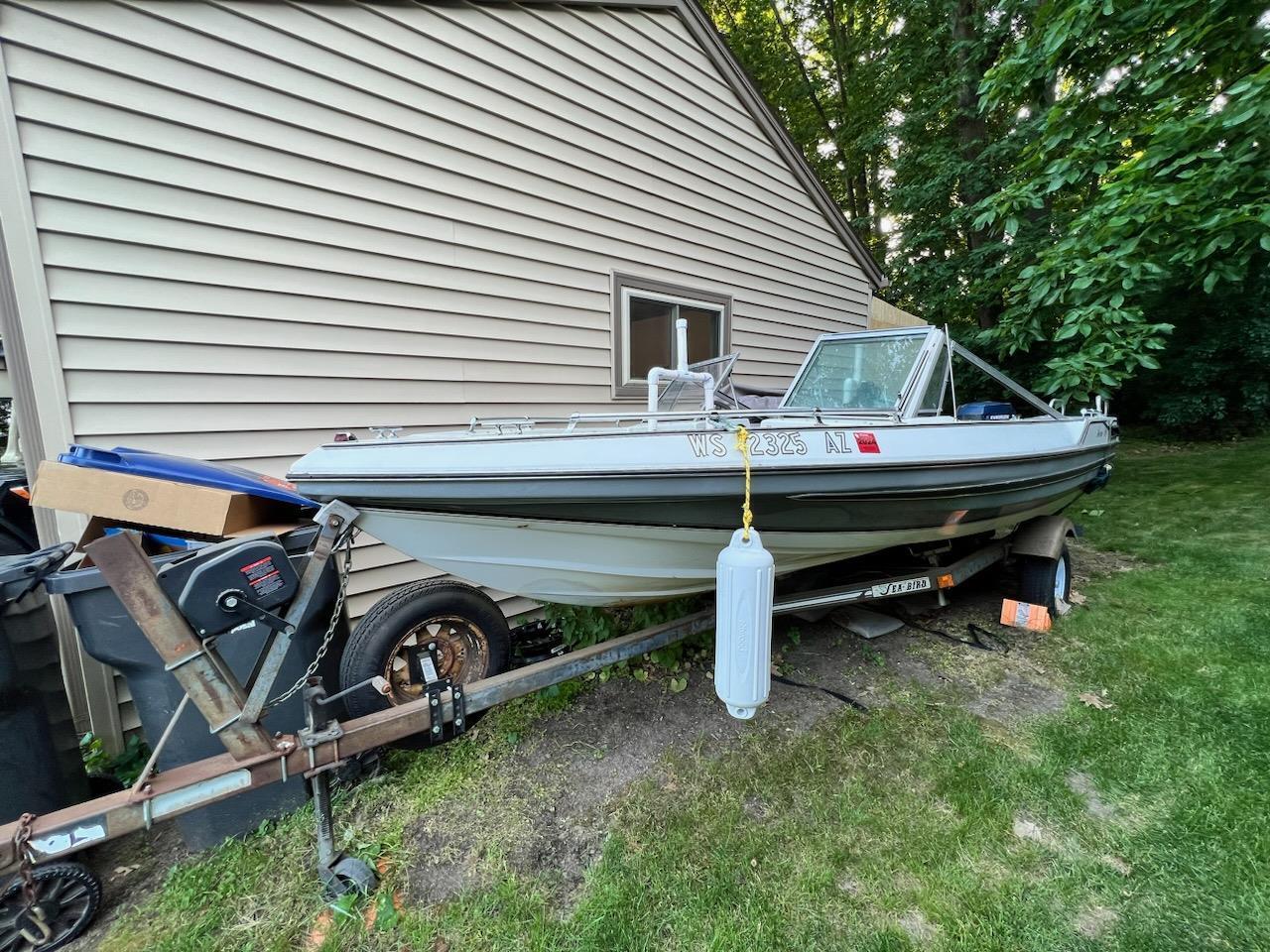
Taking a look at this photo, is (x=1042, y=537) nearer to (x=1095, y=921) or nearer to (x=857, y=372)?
(x=857, y=372)

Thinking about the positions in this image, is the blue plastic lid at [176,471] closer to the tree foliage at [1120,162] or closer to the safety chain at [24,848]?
the safety chain at [24,848]

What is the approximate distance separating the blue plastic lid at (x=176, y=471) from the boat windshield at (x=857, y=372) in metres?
2.93

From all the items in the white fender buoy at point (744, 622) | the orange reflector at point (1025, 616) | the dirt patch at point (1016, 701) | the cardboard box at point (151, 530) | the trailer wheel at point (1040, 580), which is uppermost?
the cardboard box at point (151, 530)

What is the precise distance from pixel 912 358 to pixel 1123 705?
2.00 meters

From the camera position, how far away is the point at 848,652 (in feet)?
9.91

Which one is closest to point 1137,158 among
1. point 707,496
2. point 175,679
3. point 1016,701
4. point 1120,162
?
point 1120,162

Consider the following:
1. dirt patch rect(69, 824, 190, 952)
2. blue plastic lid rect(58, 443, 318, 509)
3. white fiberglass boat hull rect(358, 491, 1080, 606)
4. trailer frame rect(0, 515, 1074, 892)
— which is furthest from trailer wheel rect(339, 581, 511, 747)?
dirt patch rect(69, 824, 190, 952)

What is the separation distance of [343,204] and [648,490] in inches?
96.5

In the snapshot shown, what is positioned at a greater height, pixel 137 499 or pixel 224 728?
pixel 137 499

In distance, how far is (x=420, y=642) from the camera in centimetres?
207

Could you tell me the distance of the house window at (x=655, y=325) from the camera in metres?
3.96

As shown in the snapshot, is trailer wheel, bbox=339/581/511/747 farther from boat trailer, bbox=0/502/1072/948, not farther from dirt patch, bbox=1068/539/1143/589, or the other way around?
dirt patch, bbox=1068/539/1143/589

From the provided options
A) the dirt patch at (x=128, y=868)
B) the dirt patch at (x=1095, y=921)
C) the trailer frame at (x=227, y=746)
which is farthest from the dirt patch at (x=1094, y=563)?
the dirt patch at (x=128, y=868)

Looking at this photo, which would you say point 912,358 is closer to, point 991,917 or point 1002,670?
point 1002,670
